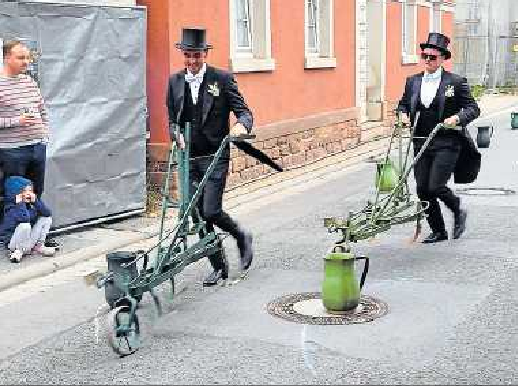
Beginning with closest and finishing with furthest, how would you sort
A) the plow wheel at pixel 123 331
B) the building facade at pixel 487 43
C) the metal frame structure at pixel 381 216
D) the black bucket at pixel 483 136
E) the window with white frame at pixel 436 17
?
the plow wheel at pixel 123 331, the metal frame structure at pixel 381 216, the black bucket at pixel 483 136, the window with white frame at pixel 436 17, the building facade at pixel 487 43

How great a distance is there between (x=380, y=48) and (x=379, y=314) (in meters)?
14.1

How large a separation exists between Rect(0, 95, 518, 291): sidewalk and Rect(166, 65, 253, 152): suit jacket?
1965mm

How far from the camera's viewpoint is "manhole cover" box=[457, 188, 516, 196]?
38.8 ft

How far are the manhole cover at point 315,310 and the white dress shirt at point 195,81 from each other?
1.77 metres

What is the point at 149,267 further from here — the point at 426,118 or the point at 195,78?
the point at 426,118

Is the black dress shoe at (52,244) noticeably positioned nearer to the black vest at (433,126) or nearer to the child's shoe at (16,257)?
the child's shoe at (16,257)

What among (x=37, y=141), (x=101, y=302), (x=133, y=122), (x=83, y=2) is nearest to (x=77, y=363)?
(x=101, y=302)

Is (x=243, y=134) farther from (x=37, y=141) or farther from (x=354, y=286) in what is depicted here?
(x=37, y=141)

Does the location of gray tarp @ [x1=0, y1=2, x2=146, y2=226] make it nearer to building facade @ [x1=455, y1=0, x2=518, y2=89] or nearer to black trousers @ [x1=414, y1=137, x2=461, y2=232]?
black trousers @ [x1=414, y1=137, x2=461, y2=232]

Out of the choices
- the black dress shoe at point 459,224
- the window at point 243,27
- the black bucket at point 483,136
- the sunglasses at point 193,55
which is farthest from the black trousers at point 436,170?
the black bucket at point 483,136

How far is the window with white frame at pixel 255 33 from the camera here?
43.7 feet

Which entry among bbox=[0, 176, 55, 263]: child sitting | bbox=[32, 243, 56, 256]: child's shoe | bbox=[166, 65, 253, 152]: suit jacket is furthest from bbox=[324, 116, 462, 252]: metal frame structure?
bbox=[0, 176, 55, 263]: child sitting

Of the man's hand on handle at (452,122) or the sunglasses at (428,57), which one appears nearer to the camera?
the man's hand on handle at (452,122)

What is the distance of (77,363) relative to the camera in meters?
5.53
